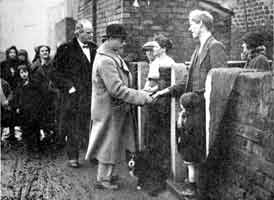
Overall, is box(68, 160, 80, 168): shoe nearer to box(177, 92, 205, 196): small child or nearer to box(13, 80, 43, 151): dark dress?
box(13, 80, 43, 151): dark dress

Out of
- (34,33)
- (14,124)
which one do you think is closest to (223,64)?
(14,124)

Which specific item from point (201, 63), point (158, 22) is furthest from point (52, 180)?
point (158, 22)

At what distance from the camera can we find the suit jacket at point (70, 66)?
5.95m

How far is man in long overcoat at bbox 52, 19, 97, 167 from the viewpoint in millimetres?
5949

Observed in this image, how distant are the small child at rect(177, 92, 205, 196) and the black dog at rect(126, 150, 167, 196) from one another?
0.91 meters

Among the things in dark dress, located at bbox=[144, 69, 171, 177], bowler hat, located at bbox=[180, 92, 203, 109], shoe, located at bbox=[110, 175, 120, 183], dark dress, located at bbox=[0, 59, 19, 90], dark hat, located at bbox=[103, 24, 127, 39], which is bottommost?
shoe, located at bbox=[110, 175, 120, 183]

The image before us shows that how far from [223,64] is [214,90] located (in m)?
0.58

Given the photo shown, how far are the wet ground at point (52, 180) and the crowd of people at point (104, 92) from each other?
0.62ft

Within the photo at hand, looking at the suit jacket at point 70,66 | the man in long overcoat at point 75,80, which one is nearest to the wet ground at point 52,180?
the man in long overcoat at point 75,80

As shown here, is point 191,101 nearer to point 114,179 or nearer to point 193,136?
point 193,136

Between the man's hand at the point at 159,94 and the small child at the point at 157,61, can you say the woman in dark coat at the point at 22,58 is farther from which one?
the man's hand at the point at 159,94

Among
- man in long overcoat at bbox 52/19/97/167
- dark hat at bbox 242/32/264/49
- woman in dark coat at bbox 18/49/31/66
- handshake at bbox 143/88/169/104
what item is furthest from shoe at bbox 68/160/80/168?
dark hat at bbox 242/32/264/49

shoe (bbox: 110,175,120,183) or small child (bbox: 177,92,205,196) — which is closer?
small child (bbox: 177,92,205,196)

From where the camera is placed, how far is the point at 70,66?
598cm
